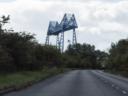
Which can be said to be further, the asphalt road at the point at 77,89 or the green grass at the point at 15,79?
the green grass at the point at 15,79

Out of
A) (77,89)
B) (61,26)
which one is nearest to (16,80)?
(77,89)

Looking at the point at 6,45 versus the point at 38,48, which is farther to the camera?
the point at 38,48

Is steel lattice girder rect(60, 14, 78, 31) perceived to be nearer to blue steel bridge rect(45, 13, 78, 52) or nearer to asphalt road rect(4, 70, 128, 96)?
blue steel bridge rect(45, 13, 78, 52)

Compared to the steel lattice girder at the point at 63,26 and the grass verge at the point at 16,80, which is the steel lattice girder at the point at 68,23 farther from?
the grass verge at the point at 16,80

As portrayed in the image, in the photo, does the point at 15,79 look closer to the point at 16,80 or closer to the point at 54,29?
the point at 16,80

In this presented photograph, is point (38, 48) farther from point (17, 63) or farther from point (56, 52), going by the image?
point (17, 63)

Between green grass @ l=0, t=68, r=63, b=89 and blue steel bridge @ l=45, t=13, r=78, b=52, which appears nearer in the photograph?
green grass @ l=0, t=68, r=63, b=89

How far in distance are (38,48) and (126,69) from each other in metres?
16.1

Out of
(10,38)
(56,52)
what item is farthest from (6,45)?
(56,52)

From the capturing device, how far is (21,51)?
5884 centimetres

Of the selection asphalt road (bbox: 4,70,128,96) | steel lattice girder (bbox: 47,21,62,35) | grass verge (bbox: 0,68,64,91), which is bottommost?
asphalt road (bbox: 4,70,128,96)

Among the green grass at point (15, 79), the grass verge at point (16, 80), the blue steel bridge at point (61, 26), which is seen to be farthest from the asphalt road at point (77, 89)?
the blue steel bridge at point (61, 26)

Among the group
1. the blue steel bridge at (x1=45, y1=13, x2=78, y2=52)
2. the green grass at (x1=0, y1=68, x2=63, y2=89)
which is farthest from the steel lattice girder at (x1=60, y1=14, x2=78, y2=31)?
the green grass at (x1=0, y1=68, x2=63, y2=89)

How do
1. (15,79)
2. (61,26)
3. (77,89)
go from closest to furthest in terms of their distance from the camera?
(77,89) < (15,79) < (61,26)
